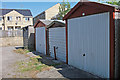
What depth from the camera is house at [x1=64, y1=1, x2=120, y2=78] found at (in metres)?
5.64

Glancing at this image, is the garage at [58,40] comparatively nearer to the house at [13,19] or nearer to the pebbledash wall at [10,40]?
the pebbledash wall at [10,40]

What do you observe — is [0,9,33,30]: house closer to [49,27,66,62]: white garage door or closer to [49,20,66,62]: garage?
[49,20,66,62]: garage

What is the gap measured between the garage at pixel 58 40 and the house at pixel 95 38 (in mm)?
1202

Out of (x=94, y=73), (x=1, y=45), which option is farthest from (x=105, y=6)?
(x=1, y=45)

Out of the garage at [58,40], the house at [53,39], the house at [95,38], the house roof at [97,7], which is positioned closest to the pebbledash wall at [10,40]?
the house at [53,39]

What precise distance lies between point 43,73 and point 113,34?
13.8 ft

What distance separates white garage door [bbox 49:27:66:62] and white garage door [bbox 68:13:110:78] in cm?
128

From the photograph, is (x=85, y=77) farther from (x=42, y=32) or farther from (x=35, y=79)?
(x=42, y=32)

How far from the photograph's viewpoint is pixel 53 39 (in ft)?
38.1

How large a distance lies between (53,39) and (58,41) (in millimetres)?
1014

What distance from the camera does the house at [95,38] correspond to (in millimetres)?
5645

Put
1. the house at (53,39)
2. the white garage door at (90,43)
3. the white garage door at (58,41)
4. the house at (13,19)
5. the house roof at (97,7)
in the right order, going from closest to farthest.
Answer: the house roof at (97,7)
the white garage door at (90,43)
the white garage door at (58,41)
the house at (53,39)
the house at (13,19)

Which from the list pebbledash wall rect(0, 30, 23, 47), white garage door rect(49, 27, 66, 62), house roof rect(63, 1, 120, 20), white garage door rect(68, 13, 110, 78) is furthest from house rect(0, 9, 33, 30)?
house roof rect(63, 1, 120, 20)

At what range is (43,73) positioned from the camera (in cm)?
745
